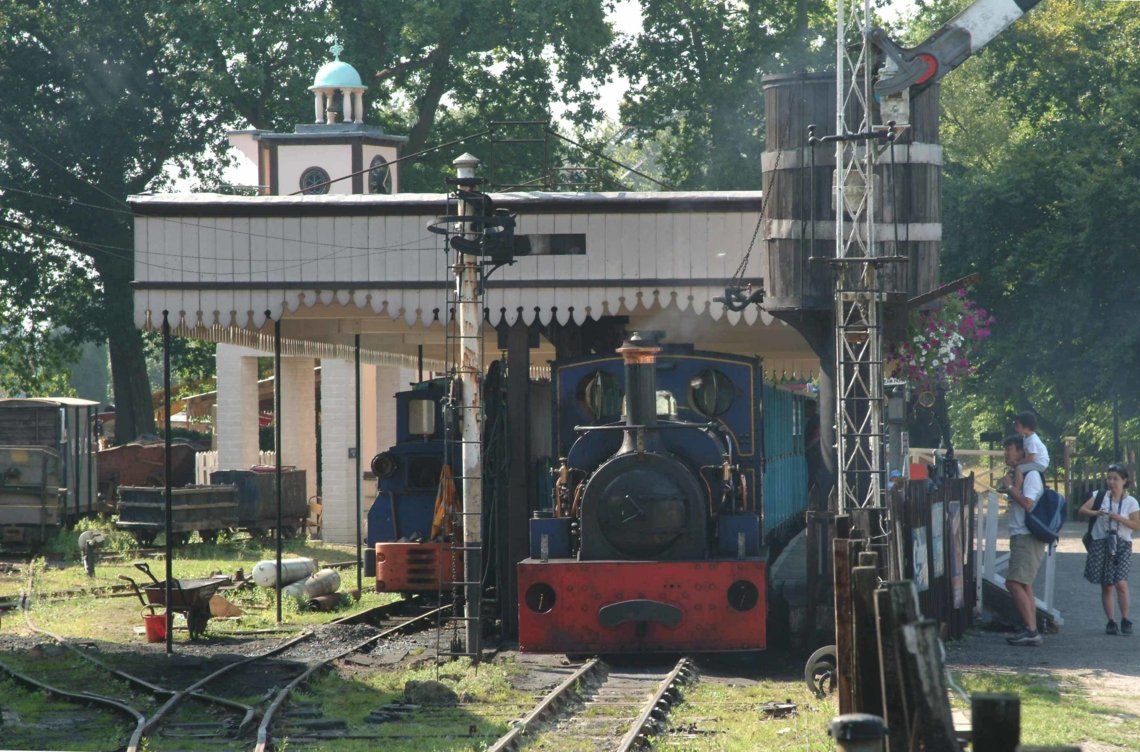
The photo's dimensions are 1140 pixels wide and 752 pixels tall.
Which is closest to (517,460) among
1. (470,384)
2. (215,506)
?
(470,384)

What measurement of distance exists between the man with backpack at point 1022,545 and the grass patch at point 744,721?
280 centimetres

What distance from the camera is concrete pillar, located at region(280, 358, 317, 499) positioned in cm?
3091

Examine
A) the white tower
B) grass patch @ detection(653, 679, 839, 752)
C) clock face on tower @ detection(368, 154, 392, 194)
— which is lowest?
grass patch @ detection(653, 679, 839, 752)

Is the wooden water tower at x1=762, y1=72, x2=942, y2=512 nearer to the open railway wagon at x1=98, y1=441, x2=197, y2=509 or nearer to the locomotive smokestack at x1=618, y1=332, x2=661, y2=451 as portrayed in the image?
the locomotive smokestack at x1=618, y1=332, x2=661, y2=451

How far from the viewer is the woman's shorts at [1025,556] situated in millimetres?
13953

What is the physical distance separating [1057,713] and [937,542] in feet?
12.7

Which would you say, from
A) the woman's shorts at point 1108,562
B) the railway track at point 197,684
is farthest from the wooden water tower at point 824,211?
the railway track at point 197,684

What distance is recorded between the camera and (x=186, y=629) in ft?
53.2

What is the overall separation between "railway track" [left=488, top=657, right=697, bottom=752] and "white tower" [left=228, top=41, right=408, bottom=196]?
56.5 feet

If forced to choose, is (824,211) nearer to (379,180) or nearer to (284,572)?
(284,572)

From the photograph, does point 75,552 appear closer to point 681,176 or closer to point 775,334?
point 775,334

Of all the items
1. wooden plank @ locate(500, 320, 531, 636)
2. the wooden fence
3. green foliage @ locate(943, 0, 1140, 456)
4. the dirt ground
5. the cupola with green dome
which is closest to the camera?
the dirt ground

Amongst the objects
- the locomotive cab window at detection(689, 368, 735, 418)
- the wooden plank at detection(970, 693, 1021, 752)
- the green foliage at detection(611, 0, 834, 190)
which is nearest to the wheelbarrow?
the locomotive cab window at detection(689, 368, 735, 418)

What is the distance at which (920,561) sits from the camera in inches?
512
